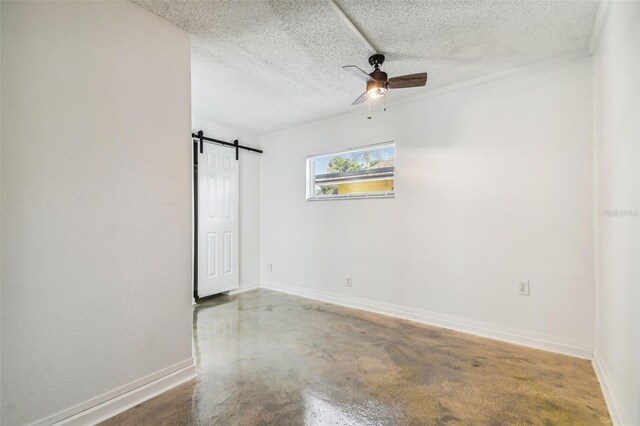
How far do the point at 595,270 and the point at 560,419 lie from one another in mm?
1259

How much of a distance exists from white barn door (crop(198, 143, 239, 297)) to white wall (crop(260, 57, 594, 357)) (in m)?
1.37

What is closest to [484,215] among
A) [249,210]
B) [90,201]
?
[90,201]

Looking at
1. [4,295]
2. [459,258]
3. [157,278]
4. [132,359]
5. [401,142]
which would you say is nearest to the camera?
[4,295]

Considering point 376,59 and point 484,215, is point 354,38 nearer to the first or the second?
point 376,59

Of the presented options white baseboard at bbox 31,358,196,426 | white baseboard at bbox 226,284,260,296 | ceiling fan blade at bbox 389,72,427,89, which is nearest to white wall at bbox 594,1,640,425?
ceiling fan blade at bbox 389,72,427,89

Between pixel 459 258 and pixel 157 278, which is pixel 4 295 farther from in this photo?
pixel 459 258

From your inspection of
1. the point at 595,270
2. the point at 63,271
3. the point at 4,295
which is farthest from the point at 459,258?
the point at 4,295

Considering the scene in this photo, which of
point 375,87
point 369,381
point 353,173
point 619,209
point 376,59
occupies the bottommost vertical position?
point 369,381

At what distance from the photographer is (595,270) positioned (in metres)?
2.29

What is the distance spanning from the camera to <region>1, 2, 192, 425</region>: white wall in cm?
144

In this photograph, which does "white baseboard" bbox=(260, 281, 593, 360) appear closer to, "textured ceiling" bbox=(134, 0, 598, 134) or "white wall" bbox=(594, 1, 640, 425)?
"white wall" bbox=(594, 1, 640, 425)

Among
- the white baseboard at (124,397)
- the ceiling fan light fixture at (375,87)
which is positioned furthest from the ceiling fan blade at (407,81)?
the white baseboard at (124,397)

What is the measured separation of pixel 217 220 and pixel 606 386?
13.5ft

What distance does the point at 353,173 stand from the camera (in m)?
3.80
